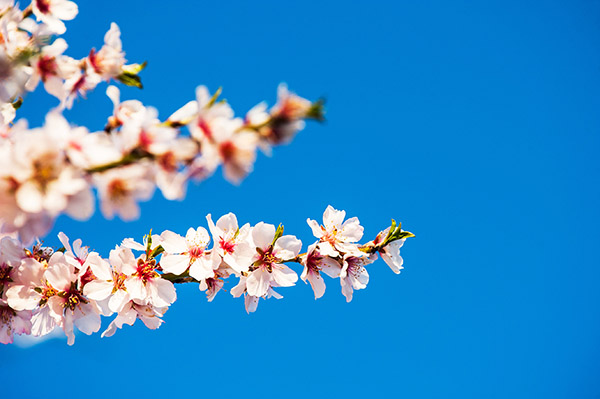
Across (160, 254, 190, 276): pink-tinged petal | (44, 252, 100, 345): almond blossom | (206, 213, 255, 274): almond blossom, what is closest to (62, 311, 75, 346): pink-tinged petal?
(44, 252, 100, 345): almond blossom

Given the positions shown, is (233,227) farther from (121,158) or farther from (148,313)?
(121,158)

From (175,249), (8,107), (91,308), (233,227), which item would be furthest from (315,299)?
(8,107)

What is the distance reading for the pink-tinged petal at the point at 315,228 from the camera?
4.31ft

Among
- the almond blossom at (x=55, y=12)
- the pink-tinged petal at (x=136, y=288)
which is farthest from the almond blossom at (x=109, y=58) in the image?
the pink-tinged petal at (x=136, y=288)

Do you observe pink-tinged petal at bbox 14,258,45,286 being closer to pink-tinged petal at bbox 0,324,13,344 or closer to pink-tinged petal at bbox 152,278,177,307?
pink-tinged petal at bbox 0,324,13,344

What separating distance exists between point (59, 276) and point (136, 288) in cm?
21

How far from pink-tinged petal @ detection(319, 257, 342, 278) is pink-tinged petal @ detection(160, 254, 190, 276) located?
0.41m

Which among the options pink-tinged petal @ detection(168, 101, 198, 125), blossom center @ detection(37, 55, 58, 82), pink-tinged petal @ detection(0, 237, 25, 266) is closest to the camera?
pink-tinged petal @ detection(168, 101, 198, 125)

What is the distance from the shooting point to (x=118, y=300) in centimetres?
121

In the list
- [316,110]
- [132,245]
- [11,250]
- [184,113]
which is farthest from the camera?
[132,245]

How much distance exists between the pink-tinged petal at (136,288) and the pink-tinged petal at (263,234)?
0.35 m

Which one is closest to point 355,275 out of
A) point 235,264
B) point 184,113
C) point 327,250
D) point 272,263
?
point 327,250

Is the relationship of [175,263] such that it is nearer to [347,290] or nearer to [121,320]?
[121,320]

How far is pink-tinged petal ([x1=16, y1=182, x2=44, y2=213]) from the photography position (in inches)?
27.0
